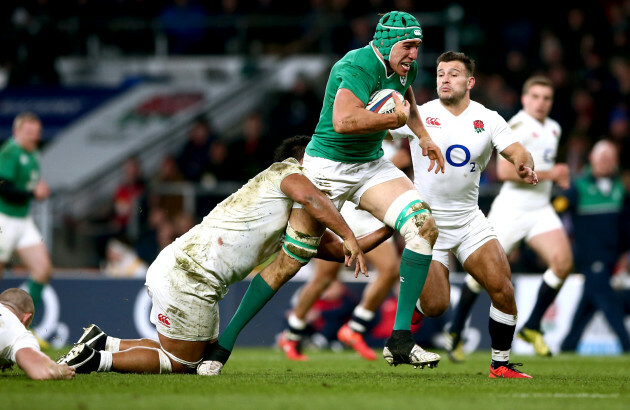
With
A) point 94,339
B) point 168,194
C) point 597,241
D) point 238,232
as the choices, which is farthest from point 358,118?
point 168,194

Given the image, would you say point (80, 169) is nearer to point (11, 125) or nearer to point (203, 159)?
point (11, 125)

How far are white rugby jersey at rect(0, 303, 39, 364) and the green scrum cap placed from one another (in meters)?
3.12

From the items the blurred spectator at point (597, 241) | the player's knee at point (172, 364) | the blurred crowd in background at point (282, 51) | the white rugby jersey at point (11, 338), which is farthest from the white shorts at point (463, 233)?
the blurred crowd in background at point (282, 51)

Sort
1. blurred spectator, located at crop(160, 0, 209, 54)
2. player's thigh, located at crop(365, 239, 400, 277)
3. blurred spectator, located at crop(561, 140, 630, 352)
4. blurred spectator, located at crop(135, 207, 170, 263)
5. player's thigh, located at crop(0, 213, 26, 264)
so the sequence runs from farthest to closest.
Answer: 1. blurred spectator, located at crop(160, 0, 209, 54)
2. blurred spectator, located at crop(135, 207, 170, 263)
3. blurred spectator, located at crop(561, 140, 630, 352)
4. player's thigh, located at crop(0, 213, 26, 264)
5. player's thigh, located at crop(365, 239, 400, 277)

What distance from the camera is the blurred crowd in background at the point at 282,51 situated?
15.9 m

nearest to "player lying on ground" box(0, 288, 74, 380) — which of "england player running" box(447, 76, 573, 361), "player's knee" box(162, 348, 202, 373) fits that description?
"player's knee" box(162, 348, 202, 373)

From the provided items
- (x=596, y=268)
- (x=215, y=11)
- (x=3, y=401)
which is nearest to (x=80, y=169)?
(x=215, y=11)

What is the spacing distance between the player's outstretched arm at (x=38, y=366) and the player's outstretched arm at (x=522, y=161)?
3.52 meters

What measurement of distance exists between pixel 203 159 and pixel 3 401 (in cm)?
1168

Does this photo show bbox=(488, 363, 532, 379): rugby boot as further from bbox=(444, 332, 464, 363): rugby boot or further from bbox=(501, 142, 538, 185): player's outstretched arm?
bbox=(444, 332, 464, 363): rugby boot

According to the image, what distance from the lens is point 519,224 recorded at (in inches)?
387

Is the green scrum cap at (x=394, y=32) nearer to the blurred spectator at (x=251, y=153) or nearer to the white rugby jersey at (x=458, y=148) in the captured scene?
the white rugby jersey at (x=458, y=148)

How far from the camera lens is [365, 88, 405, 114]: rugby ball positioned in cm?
688

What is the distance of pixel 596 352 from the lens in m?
12.6
